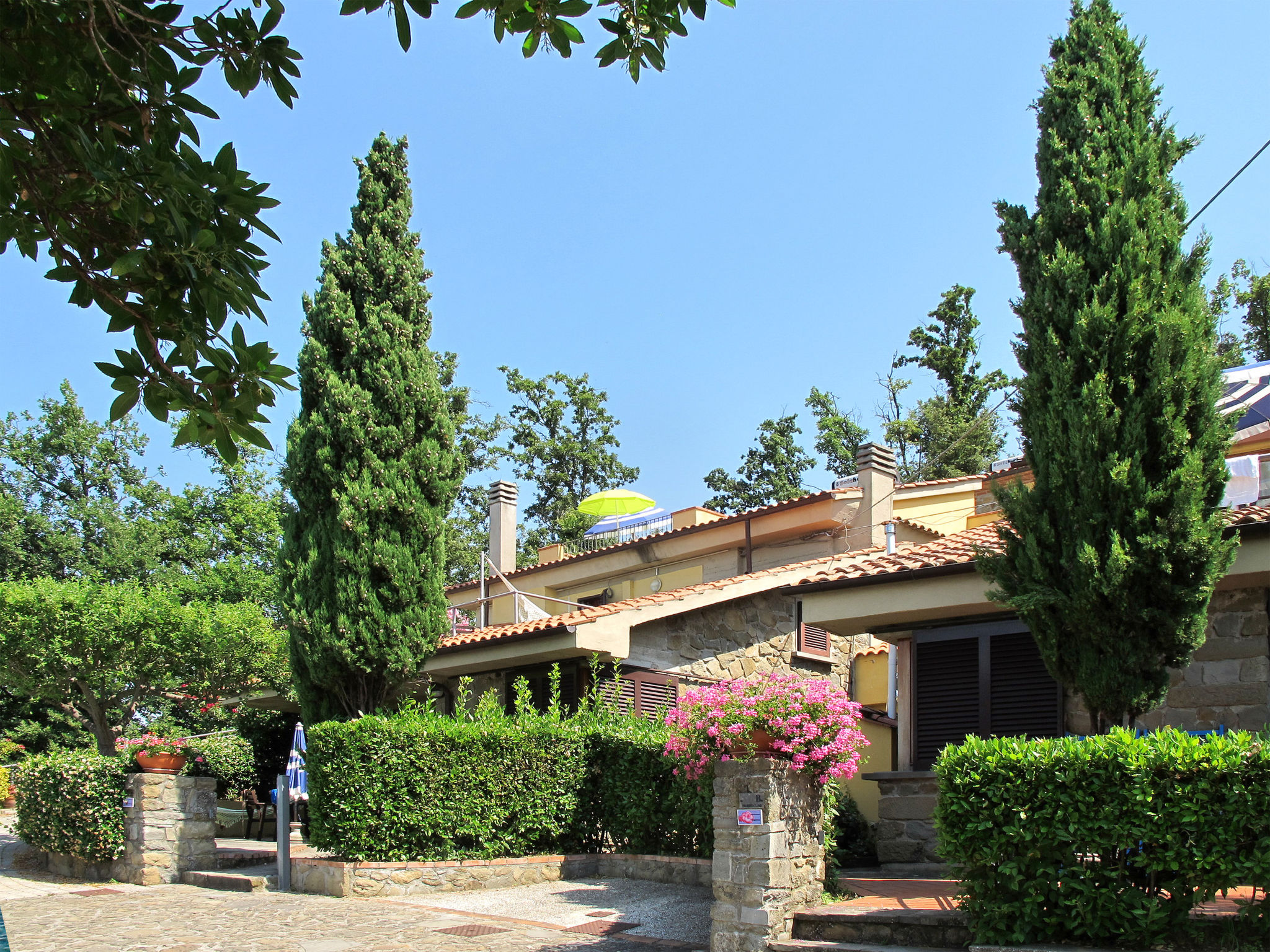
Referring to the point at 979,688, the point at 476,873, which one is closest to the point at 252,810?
the point at 476,873

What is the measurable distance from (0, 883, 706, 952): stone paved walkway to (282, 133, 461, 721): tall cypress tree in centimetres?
292

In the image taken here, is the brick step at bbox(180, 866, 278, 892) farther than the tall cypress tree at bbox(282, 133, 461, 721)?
No

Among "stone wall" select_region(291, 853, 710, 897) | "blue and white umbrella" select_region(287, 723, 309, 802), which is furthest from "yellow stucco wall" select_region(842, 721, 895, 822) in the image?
"blue and white umbrella" select_region(287, 723, 309, 802)

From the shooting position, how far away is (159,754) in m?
13.1

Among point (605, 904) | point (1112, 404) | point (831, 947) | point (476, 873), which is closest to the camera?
point (831, 947)

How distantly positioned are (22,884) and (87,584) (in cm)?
1058

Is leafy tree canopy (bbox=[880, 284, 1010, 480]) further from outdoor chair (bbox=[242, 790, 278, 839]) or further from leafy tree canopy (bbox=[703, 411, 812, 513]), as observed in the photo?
outdoor chair (bbox=[242, 790, 278, 839])

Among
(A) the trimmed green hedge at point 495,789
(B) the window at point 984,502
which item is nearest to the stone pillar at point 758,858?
(A) the trimmed green hedge at point 495,789

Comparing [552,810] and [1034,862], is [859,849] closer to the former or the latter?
[552,810]

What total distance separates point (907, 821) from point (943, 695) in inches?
56.5

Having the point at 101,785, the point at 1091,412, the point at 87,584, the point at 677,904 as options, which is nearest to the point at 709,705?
the point at 677,904

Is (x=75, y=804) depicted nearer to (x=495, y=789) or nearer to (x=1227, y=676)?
(x=495, y=789)

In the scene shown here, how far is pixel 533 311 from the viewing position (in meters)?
13.5

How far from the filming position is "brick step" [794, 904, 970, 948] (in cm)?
765
